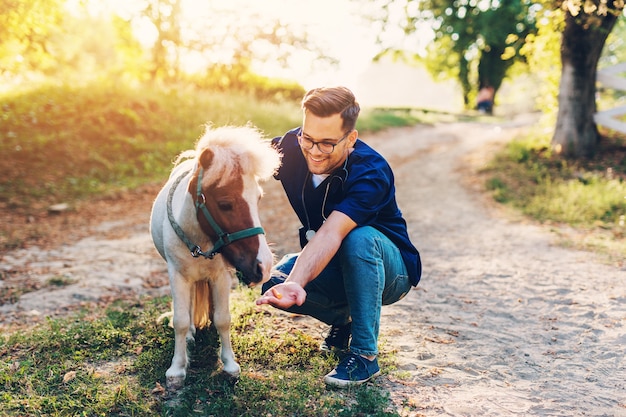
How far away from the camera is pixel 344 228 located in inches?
114

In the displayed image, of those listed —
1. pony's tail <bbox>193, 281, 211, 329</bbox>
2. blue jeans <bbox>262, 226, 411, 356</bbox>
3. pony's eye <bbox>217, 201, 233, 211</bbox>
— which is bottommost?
pony's tail <bbox>193, 281, 211, 329</bbox>

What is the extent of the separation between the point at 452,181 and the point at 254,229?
8.41 m

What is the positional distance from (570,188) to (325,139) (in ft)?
21.6

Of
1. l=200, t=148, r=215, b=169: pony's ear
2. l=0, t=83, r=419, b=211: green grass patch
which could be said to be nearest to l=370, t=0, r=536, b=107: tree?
l=0, t=83, r=419, b=211: green grass patch

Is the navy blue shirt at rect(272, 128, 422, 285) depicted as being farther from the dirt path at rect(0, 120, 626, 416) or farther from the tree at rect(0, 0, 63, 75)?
the tree at rect(0, 0, 63, 75)

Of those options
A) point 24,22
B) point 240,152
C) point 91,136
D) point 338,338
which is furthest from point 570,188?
point 24,22

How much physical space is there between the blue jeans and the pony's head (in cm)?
58

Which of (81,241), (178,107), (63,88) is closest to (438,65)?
(178,107)

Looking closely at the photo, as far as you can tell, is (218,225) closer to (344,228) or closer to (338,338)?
(344,228)

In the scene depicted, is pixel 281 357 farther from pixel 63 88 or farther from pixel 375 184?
pixel 63 88

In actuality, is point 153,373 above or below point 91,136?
below

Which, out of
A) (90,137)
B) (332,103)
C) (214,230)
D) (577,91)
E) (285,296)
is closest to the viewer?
(285,296)

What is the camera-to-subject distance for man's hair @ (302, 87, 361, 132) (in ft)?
9.35

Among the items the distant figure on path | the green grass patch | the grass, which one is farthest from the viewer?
the distant figure on path
